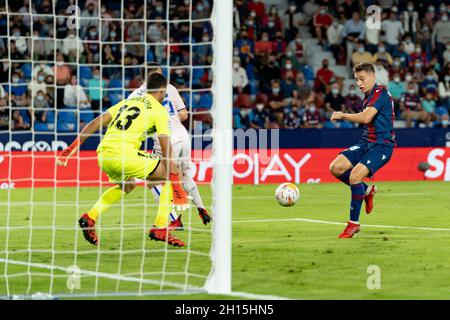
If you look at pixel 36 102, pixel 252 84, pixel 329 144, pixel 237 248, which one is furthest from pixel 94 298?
pixel 252 84

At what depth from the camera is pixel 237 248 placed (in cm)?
1167

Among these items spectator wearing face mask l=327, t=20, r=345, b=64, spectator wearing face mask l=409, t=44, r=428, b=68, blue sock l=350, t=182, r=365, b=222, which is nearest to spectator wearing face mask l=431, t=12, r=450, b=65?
spectator wearing face mask l=409, t=44, r=428, b=68

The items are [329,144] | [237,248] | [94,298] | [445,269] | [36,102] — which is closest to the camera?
[94,298]

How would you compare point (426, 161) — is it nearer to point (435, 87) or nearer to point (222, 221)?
point (435, 87)

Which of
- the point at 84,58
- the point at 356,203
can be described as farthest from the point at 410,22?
the point at 356,203

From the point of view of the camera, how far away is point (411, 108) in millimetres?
26641

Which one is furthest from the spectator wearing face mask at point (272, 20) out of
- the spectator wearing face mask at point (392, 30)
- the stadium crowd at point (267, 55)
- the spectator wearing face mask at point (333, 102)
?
the spectator wearing face mask at point (392, 30)

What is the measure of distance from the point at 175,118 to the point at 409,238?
3352 mm

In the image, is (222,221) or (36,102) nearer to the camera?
(222,221)

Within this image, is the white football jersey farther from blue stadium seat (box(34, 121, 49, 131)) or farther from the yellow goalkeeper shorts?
blue stadium seat (box(34, 121, 49, 131))

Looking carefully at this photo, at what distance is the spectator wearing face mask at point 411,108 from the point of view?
26.5 meters

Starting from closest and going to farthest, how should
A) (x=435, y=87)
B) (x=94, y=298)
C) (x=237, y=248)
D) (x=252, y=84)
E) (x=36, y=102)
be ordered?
(x=94, y=298)
(x=237, y=248)
(x=36, y=102)
(x=252, y=84)
(x=435, y=87)

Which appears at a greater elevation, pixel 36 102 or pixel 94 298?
pixel 36 102

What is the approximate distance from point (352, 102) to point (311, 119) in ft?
4.87
